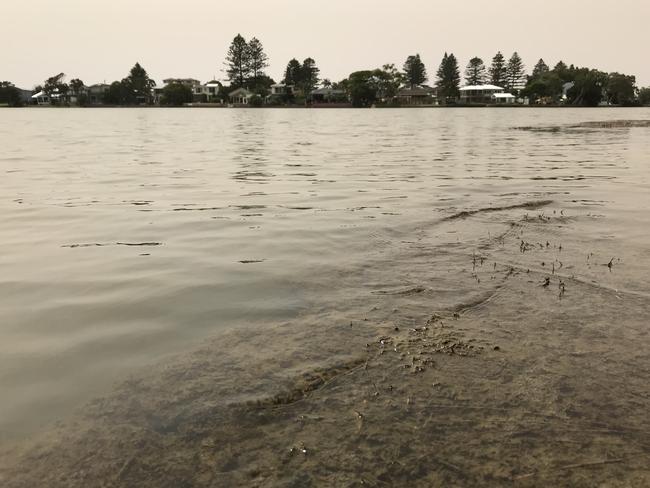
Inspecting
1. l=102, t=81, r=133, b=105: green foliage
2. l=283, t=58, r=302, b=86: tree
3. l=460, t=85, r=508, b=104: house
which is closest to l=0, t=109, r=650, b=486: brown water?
l=102, t=81, r=133, b=105: green foliage

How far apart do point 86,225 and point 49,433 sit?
5.86 metres

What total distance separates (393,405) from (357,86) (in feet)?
444

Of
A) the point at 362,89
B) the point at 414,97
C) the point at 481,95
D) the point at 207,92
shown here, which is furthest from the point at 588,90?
the point at 207,92

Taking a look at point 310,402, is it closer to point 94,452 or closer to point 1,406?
point 94,452

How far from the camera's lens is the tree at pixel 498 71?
177500 millimetres

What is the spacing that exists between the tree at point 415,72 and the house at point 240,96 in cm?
6214

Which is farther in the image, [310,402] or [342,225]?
[342,225]

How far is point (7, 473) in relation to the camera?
8.13 feet

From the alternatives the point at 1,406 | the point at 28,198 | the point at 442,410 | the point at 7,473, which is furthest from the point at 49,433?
the point at 28,198

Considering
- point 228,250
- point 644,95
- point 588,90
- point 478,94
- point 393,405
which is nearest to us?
point 393,405

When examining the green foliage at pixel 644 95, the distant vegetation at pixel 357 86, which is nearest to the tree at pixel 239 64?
the distant vegetation at pixel 357 86

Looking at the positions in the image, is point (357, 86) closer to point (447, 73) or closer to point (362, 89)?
point (362, 89)

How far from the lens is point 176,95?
145625 mm

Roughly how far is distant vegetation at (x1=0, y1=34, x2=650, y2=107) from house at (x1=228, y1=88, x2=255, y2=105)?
1.00m
